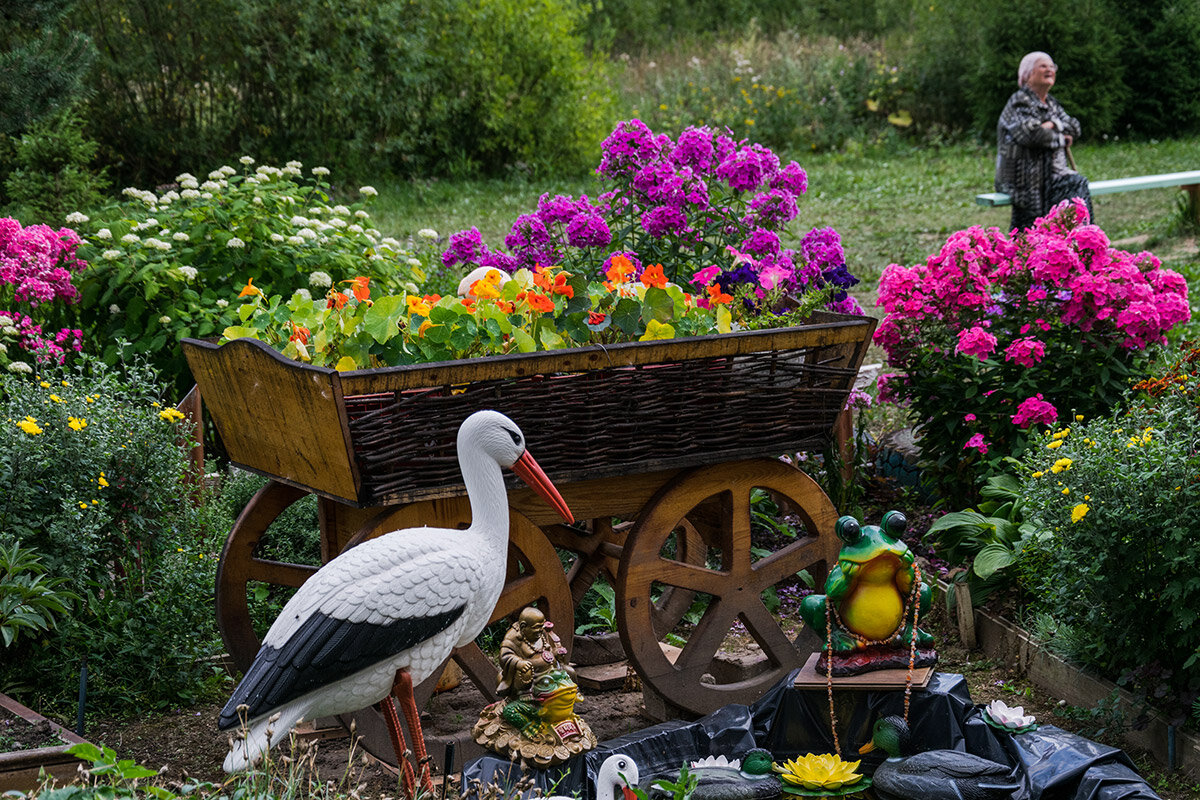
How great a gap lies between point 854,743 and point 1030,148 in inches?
247

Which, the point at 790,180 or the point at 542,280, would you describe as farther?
the point at 790,180

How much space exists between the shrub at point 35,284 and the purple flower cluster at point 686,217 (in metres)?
1.74

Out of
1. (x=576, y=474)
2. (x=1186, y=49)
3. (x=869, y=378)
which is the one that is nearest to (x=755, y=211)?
(x=869, y=378)

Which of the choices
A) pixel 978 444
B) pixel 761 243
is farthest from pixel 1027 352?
pixel 761 243

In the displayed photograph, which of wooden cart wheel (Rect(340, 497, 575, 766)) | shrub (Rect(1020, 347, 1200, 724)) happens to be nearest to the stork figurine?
wooden cart wheel (Rect(340, 497, 575, 766))

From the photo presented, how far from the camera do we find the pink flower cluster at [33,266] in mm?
5211

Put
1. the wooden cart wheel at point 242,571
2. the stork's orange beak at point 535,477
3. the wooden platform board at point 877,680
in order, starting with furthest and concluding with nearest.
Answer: the wooden cart wheel at point 242,571
the wooden platform board at point 877,680
the stork's orange beak at point 535,477

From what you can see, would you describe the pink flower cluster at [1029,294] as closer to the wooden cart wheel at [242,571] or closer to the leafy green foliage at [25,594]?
the wooden cart wheel at [242,571]

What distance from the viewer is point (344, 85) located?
530 inches

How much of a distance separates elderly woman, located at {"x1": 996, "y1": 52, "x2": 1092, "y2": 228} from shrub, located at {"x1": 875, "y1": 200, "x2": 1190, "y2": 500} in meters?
3.71

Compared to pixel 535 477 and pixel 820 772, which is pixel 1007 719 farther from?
pixel 535 477

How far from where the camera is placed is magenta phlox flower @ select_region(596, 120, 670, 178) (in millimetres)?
5004

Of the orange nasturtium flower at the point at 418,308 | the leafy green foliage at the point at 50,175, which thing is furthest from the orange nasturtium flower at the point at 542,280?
the leafy green foliage at the point at 50,175

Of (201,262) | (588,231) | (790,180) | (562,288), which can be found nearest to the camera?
(562,288)
